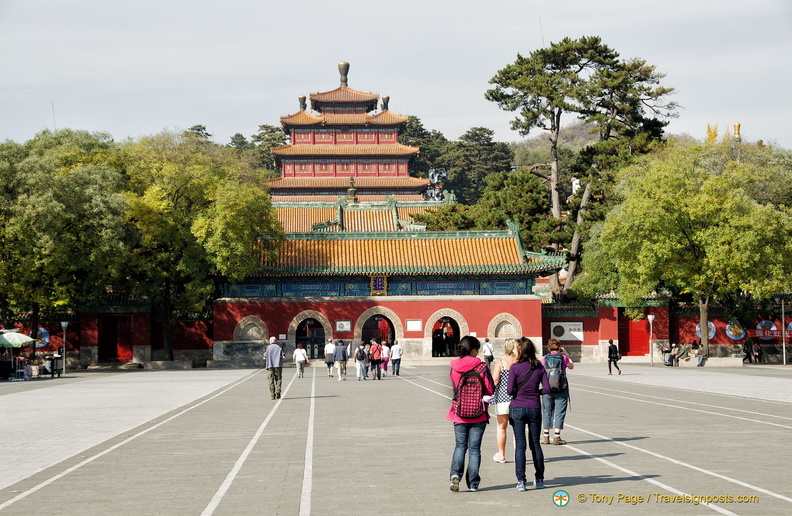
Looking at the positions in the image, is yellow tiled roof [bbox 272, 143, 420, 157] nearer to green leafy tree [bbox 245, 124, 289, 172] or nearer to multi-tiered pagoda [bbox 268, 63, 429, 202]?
multi-tiered pagoda [bbox 268, 63, 429, 202]

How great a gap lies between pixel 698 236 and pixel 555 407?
2865 cm

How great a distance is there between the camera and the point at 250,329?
152ft

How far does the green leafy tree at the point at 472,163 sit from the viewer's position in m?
100

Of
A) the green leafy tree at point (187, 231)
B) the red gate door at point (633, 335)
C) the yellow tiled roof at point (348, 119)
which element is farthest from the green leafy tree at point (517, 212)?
the yellow tiled roof at point (348, 119)

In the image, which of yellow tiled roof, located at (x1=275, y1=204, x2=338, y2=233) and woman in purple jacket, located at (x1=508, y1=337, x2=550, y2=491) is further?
yellow tiled roof, located at (x1=275, y1=204, x2=338, y2=233)

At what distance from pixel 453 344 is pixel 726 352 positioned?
1415 centimetres

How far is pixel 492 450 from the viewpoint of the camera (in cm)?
1377

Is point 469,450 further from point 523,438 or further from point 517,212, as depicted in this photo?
point 517,212

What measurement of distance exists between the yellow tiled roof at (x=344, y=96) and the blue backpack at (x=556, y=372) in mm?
62409

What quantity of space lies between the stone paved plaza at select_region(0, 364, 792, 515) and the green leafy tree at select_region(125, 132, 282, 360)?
17695 mm

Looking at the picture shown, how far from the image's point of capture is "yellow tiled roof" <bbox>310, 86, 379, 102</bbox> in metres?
75.1

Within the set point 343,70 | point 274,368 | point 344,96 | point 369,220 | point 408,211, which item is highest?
point 343,70

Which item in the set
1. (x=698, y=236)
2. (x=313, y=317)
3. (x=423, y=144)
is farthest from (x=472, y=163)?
(x=698, y=236)

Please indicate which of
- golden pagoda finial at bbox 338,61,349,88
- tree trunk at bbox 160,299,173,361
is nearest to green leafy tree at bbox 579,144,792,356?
tree trunk at bbox 160,299,173,361
